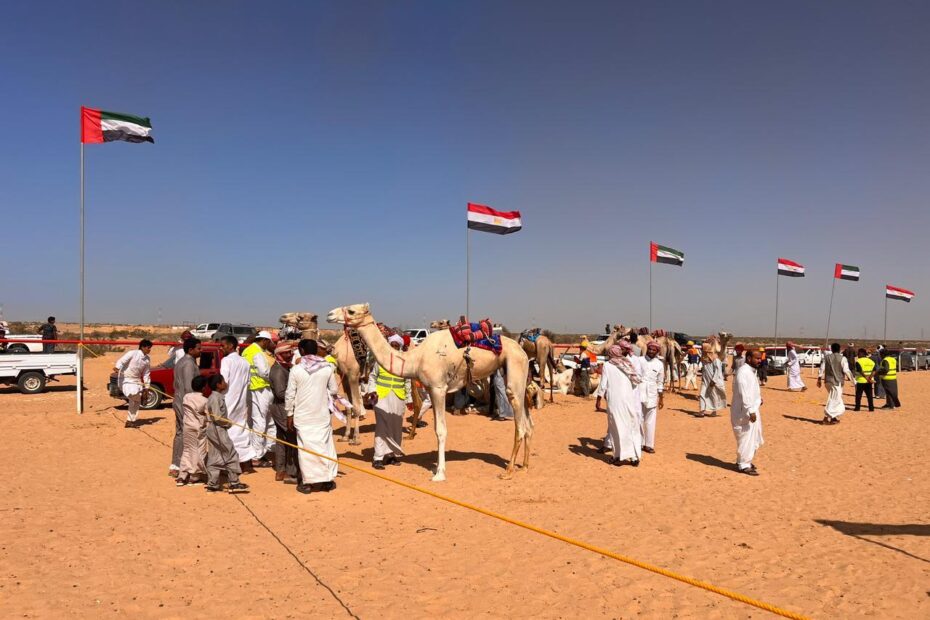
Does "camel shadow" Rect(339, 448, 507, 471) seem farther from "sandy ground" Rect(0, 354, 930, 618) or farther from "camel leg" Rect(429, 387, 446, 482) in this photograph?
"camel leg" Rect(429, 387, 446, 482)

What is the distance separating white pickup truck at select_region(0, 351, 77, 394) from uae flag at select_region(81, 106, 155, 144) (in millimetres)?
6895

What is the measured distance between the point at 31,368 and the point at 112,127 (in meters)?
7.86

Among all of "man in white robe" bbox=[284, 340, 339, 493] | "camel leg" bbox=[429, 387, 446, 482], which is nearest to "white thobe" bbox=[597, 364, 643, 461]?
"camel leg" bbox=[429, 387, 446, 482]

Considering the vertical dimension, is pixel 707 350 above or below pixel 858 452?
above

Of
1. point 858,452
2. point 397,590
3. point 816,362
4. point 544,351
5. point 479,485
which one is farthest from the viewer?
point 816,362

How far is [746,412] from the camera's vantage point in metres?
9.41

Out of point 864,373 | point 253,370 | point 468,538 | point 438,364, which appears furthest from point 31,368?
point 864,373

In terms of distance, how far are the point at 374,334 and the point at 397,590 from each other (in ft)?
14.6

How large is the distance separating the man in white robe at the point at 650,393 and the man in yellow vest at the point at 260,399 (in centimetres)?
647

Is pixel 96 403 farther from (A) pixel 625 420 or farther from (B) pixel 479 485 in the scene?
(A) pixel 625 420

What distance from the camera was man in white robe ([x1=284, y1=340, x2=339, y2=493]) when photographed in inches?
305

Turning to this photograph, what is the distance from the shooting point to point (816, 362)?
33938 mm

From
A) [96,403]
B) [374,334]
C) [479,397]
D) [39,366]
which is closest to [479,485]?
[374,334]

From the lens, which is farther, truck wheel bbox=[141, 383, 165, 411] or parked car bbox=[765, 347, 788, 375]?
parked car bbox=[765, 347, 788, 375]
